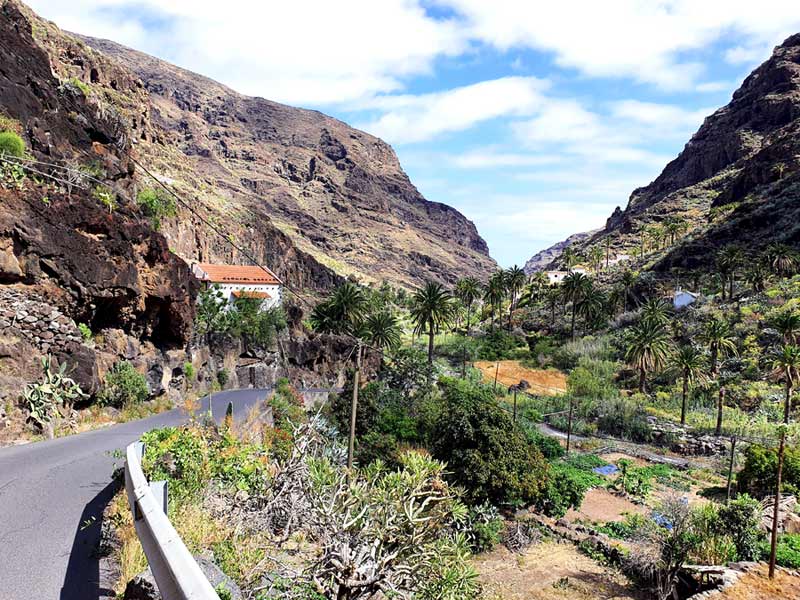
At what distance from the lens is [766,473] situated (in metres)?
28.5

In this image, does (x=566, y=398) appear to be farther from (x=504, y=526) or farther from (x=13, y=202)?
(x=13, y=202)

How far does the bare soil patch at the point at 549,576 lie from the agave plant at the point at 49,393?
13.8 meters

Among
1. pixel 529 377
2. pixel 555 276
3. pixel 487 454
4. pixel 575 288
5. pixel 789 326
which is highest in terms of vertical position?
pixel 555 276

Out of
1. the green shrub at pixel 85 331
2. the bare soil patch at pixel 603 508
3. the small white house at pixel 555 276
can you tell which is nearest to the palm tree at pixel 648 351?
the bare soil patch at pixel 603 508

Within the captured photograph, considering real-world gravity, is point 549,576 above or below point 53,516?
below

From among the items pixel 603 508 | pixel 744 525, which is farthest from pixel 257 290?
pixel 744 525

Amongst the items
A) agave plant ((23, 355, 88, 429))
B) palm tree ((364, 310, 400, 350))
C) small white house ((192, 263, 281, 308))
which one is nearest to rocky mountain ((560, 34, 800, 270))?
palm tree ((364, 310, 400, 350))

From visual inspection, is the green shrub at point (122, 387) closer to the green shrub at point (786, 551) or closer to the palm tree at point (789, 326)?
the green shrub at point (786, 551)

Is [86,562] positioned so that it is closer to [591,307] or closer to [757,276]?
[591,307]

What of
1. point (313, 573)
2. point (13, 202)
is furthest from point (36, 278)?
point (313, 573)

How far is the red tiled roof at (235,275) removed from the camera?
2371 inches

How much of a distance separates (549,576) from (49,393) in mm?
18275

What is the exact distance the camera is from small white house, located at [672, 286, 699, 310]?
73312 millimetres

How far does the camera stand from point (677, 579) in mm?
18562
